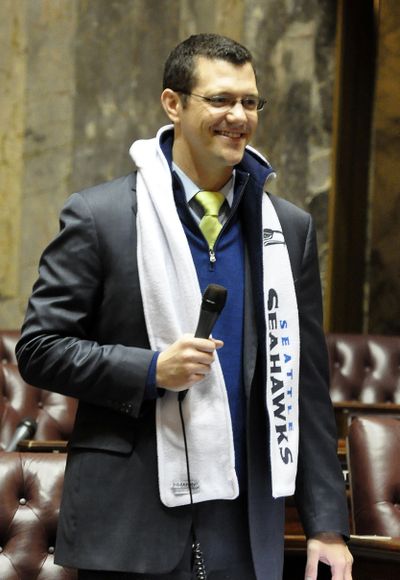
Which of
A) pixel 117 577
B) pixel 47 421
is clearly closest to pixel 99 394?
pixel 117 577

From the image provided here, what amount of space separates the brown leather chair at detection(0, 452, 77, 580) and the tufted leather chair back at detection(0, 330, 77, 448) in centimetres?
159

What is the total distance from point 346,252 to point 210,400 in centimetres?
380

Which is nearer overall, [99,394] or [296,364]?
[99,394]

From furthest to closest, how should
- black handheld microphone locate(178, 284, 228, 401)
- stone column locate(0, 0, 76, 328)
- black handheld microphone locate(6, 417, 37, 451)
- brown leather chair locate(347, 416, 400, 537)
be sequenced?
stone column locate(0, 0, 76, 328) → black handheld microphone locate(6, 417, 37, 451) → brown leather chair locate(347, 416, 400, 537) → black handheld microphone locate(178, 284, 228, 401)

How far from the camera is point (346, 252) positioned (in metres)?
5.47

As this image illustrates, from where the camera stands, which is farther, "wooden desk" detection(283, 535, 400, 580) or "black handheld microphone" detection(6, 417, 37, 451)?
"black handheld microphone" detection(6, 417, 37, 451)

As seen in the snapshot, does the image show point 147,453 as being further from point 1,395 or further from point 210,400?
point 1,395

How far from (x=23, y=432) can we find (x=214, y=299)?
2.18 metres

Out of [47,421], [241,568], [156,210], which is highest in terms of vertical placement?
[156,210]

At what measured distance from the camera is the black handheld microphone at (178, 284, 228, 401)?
1628 millimetres

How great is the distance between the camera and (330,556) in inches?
72.4

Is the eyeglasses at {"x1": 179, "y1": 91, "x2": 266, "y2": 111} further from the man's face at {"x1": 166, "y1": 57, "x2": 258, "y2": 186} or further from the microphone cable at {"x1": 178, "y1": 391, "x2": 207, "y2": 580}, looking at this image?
the microphone cable at {"x1": 178, "y1": 391, "x2": 207, "y2": 580}

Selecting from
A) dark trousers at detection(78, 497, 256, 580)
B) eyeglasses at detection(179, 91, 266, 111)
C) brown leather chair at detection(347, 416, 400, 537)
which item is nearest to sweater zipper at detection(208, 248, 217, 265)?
eyeglasses at detection(179, 91, 266, 111)

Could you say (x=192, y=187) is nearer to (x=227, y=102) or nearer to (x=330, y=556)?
(x=227, y=102)
